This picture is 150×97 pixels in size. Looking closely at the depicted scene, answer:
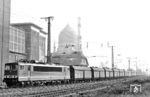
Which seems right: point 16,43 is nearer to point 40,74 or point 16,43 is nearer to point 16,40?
point 16,40

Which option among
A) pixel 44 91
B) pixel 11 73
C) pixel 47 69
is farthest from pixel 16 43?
pixel 44 91

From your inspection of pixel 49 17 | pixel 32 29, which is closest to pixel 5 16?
pixel 49 17

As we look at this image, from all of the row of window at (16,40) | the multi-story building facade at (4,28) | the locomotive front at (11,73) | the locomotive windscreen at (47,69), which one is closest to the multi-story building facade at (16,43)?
the row of window at (16,40)

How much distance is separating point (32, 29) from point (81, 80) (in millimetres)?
68235

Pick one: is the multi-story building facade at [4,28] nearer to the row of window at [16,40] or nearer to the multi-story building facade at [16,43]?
the multi-story building facade at [16,43]

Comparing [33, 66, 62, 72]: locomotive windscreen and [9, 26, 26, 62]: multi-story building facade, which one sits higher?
[9, 26, 26, 62]: multi-story building facade

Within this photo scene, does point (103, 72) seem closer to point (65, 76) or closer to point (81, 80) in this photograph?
point (81, 80)

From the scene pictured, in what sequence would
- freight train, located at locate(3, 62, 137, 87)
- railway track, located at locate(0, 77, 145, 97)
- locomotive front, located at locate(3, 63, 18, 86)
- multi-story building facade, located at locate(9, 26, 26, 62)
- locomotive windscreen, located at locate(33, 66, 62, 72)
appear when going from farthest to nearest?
1. multi-story building facade, located at locate(9, 26, 26, 62)
2. locomotive windscreen, located at locate(33, 66, 62, 72)
3. freight train, located at locate(3, 62, 137, 87)
4. locomotive front, located at locate(3, 63, 18, 86)
5. railway track, located at locate(0, 77, 145, 97)

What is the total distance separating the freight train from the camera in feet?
112

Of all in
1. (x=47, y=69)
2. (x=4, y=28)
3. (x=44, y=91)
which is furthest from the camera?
(x=4, y=28)

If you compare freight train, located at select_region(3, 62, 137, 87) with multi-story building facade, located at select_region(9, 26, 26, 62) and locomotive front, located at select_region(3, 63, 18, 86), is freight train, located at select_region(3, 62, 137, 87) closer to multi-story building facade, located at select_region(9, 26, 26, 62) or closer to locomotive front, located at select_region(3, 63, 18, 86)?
locomotive front, located at select_region(3, 63, 18, 86)

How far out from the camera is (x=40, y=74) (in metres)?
38.2

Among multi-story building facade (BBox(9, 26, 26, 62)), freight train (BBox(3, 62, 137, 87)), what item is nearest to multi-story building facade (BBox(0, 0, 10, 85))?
freight train (BBox(3, 62, 137, 87))

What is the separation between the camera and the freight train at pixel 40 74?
34094 millimetres
